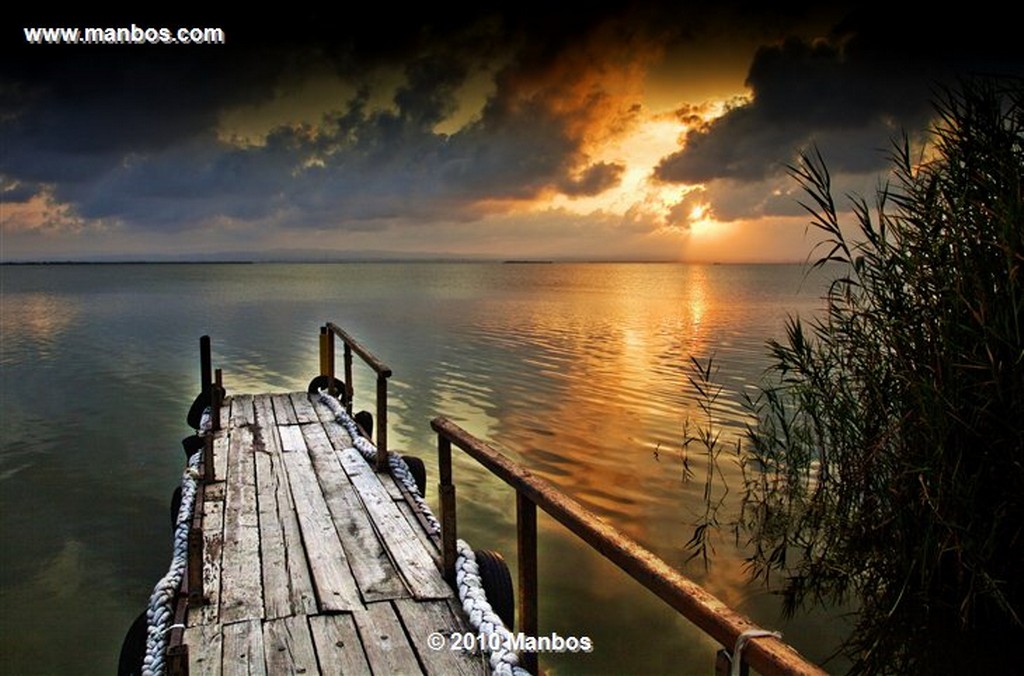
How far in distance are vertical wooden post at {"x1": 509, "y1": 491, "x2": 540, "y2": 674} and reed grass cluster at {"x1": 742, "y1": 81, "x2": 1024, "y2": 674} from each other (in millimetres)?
2821

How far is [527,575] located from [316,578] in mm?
1615

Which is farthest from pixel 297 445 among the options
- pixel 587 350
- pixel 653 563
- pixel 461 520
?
pixel 587 350

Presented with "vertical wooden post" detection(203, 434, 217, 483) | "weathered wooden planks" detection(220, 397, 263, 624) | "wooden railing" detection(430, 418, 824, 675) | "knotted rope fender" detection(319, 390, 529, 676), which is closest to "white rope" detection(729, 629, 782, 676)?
"wooden railing" detection(430, 418, 824, 675)

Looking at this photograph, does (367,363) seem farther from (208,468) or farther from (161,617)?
(161,617)

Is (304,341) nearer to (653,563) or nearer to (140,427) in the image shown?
(140,427)

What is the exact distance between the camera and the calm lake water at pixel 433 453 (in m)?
5.58

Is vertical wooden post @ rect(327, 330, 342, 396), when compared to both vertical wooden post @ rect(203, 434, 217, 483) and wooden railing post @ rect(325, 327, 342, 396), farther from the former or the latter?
vertical wooden post @ rect(203, 434, 217, 483)

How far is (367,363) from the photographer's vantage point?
9.47 m

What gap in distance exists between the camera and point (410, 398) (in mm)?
14195

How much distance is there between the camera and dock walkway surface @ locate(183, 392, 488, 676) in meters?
3.26

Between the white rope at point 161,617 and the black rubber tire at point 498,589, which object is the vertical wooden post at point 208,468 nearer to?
the white rope at point 161,617

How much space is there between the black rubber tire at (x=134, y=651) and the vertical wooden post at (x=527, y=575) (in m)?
2.08

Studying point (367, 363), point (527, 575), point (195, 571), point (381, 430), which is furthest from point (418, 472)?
point (527, 575)

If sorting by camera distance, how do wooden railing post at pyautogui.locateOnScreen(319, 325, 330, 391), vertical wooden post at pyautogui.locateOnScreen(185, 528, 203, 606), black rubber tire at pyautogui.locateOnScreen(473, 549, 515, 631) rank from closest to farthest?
vertical wooden post at pyautogui.locateOnScreen(185, 528, 203, 606) → black rubber tire at pyautogui.locateOnScreen(473, 549, 515, 631) → wooden railing post at pyautogui.locateOnScreen(319, 325, 330, 391)
